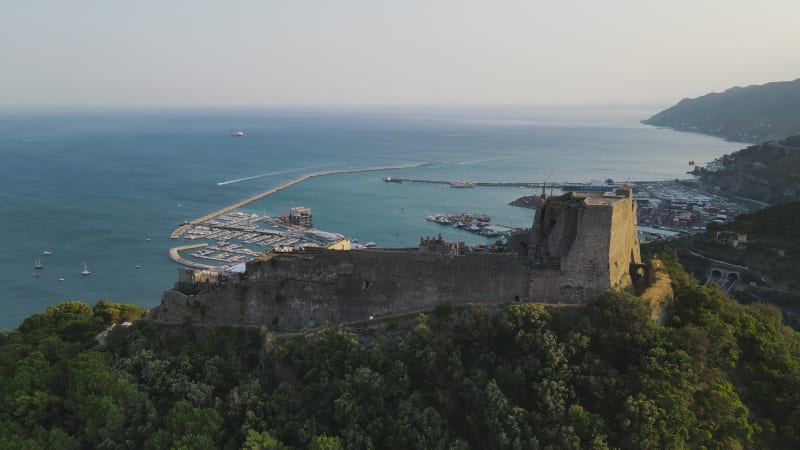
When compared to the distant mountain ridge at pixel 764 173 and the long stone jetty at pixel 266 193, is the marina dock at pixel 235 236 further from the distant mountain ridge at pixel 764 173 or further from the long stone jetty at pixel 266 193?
the distant mountain ridge at pixel 764 173

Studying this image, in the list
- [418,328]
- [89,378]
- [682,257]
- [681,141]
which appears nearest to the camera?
[418,328]

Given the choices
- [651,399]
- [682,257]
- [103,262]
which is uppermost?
[651,399]

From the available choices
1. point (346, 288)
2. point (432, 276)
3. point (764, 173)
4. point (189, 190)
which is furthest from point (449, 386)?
point (189, 190)

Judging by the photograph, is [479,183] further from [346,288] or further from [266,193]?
[346,288]

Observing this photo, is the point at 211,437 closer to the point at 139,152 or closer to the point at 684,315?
the point at 684,315

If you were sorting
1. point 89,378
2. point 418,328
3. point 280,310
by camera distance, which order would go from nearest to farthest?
point 418,328 → point 89,378 → point 280,310

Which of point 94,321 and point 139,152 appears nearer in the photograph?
point 94,321

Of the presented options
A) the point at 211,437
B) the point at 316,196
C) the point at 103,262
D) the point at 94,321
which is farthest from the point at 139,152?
the point at 211,437

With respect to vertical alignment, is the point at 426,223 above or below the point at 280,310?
below
